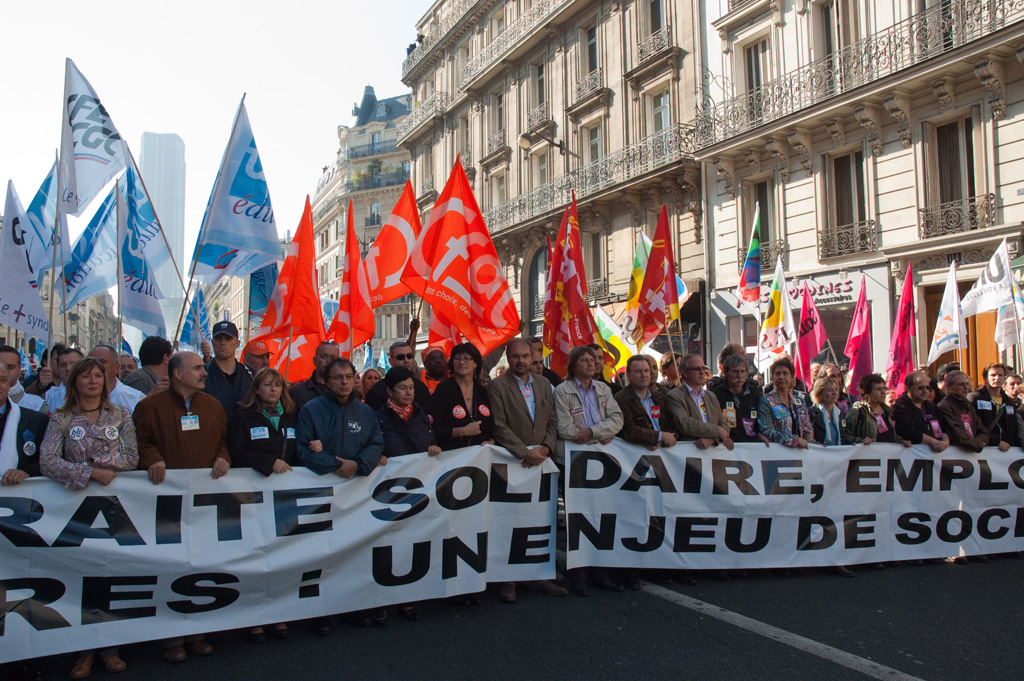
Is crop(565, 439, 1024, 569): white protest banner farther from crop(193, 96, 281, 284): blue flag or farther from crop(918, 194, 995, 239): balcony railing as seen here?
crop(918, 194, 995, 239): balcony railing

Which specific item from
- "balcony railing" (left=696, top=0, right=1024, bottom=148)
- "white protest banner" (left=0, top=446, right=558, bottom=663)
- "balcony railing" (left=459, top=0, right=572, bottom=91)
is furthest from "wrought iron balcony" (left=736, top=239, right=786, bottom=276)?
"white protest banner" (left=0, top=446, right=558, bottom=663)

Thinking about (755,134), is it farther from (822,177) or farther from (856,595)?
(856,595)

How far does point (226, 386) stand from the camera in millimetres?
5680

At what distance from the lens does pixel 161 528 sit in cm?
446

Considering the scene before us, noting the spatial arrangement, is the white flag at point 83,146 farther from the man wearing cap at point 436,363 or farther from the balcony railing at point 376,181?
the balcony railing at point 376,181

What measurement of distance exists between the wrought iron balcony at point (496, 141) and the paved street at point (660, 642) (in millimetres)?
24809

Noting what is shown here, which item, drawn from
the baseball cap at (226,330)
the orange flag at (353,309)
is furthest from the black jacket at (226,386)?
the orange flag at (353,309)

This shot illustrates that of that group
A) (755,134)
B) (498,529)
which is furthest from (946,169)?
(498,529)

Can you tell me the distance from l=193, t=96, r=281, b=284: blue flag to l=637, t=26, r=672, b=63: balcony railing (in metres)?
15.7

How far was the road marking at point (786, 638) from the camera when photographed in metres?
3.96

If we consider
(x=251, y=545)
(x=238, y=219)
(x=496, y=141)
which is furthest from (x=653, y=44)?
(x=251, y=545)

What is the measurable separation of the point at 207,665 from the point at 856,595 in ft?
14.2

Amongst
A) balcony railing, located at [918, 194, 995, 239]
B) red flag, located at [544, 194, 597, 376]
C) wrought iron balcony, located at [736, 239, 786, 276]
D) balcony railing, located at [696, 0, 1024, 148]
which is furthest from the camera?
wrought iron balcony, located at [736, 239, 786, 276]

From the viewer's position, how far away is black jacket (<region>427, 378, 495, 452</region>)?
5.61m
